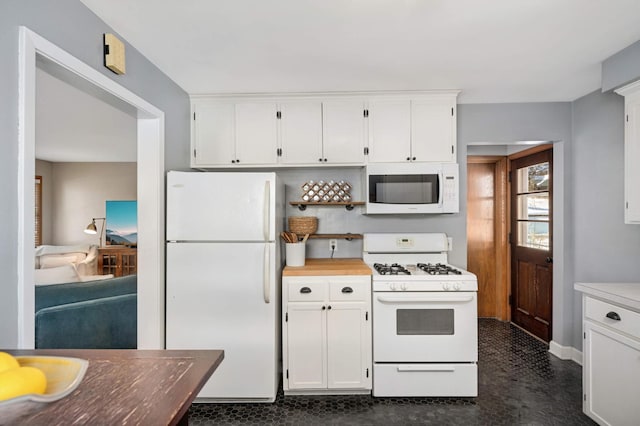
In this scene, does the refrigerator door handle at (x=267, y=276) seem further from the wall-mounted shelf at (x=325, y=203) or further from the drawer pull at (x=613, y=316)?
the drawer pull at (x=613, y=316)

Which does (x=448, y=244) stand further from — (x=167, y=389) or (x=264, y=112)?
(x=167, y=389)

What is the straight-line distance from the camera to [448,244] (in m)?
3.06

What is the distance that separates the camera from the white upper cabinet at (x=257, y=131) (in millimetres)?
2859

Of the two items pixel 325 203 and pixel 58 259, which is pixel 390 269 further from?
pixel 58 259

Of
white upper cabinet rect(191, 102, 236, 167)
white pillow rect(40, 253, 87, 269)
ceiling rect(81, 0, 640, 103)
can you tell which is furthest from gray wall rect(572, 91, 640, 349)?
white pillow rect(40, 253, 87, 269)

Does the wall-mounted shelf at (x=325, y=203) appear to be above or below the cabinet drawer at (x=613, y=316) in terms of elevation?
above

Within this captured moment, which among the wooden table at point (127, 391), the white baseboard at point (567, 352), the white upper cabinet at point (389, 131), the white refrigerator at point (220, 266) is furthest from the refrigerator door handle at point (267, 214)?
the white baseboard at point (567, 352)

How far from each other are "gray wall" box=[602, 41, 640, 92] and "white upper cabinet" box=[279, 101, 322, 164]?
2.02 meters

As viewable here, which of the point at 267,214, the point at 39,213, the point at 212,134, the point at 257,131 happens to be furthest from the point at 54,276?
the point at 267,214

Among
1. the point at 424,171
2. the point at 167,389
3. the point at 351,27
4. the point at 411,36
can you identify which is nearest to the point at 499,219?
the point at 424,171

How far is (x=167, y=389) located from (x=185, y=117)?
258 cm

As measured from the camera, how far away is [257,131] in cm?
286

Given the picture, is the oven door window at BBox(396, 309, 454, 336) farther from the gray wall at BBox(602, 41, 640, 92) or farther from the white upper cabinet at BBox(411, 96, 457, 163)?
the gray wall at BBox(602, 41, 640, 92)

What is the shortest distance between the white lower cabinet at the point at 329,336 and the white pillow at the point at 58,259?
4497mm
